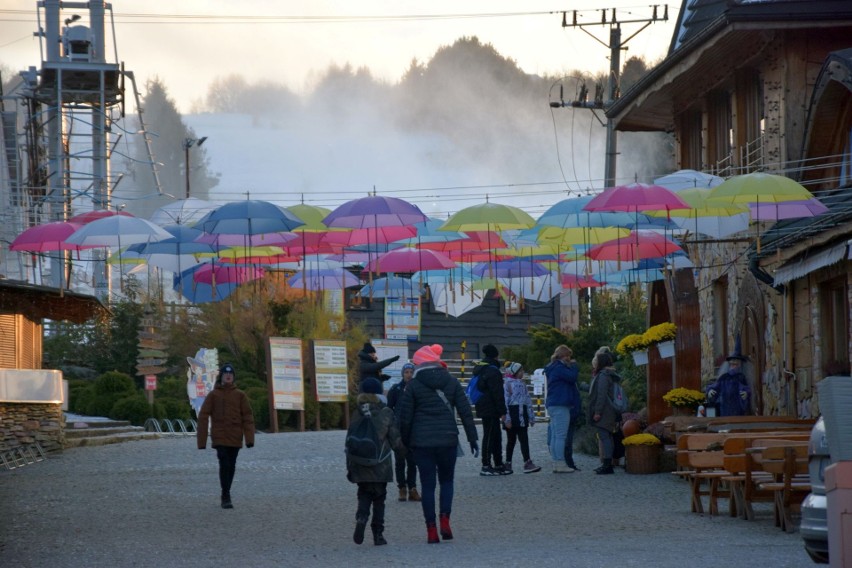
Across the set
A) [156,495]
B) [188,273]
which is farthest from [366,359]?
[188,273]

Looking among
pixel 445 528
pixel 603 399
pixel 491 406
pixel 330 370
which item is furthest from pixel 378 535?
pixel 330 370

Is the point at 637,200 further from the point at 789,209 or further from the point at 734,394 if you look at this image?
the point at 734,394

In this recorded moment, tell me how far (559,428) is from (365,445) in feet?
28.1

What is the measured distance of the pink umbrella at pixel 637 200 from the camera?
17844 millimetres

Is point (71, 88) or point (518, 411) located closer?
point (518, 411)

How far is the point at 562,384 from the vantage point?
67.6ft

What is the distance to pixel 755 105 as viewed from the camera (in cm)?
2234

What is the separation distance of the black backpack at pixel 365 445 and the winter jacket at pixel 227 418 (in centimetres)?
334

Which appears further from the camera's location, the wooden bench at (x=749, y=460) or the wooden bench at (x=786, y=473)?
the wooden bench at (x=749, y=460)

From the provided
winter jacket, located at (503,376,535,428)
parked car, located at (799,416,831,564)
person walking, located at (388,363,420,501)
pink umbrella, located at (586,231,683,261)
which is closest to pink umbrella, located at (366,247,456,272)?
pink umbrella, located at (586,231,683,261)

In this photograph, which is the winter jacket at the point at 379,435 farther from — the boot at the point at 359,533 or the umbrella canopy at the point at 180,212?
the umbrella canopy at the point at 180,212

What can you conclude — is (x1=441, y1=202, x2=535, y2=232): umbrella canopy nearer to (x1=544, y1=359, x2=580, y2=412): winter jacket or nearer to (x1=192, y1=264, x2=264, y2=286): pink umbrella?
(x1=544, y1=359, x2=580, y2=412): winter jacket

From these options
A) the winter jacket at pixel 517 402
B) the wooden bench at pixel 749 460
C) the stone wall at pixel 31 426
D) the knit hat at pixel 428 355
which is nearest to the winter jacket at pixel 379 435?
the knit hat at pixel 428 355

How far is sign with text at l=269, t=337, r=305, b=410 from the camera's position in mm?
34344
